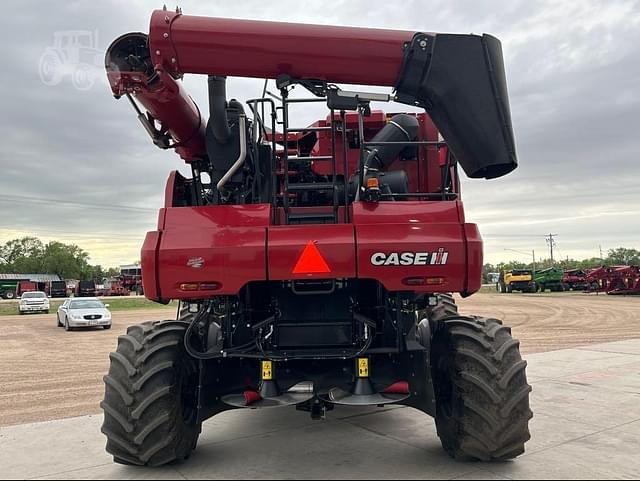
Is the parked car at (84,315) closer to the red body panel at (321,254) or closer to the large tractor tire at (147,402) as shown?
the large tractor tire at (147,402)

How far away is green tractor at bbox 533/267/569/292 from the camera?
4328 centimetres

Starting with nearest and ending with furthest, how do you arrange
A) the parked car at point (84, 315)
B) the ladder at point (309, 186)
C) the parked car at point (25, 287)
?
the ladder at point (309, 186), the parked car at point (84, 315), the parked car at point (25, 287)

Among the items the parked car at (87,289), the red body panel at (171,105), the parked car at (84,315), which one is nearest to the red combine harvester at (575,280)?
the parked car at (84,315)

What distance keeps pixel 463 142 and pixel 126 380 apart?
3023 millimetres

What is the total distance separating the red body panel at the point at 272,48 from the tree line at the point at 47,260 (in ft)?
Answer: 365

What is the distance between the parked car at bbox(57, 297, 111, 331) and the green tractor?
3453 cm

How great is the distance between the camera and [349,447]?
4879mm

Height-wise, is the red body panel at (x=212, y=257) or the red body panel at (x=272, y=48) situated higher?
the red body panel at (x=272, y=48)

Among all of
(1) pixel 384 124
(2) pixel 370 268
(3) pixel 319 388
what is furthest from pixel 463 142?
(3) pixel 319 388

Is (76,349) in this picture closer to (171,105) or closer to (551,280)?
(171,105)

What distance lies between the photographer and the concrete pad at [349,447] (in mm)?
4184

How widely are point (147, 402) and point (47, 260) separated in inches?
4489

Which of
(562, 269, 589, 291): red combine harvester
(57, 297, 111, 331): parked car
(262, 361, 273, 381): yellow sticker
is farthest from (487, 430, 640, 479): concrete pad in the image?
(562, 269, 589, 291): red combine harvester

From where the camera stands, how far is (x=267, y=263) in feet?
12.9
